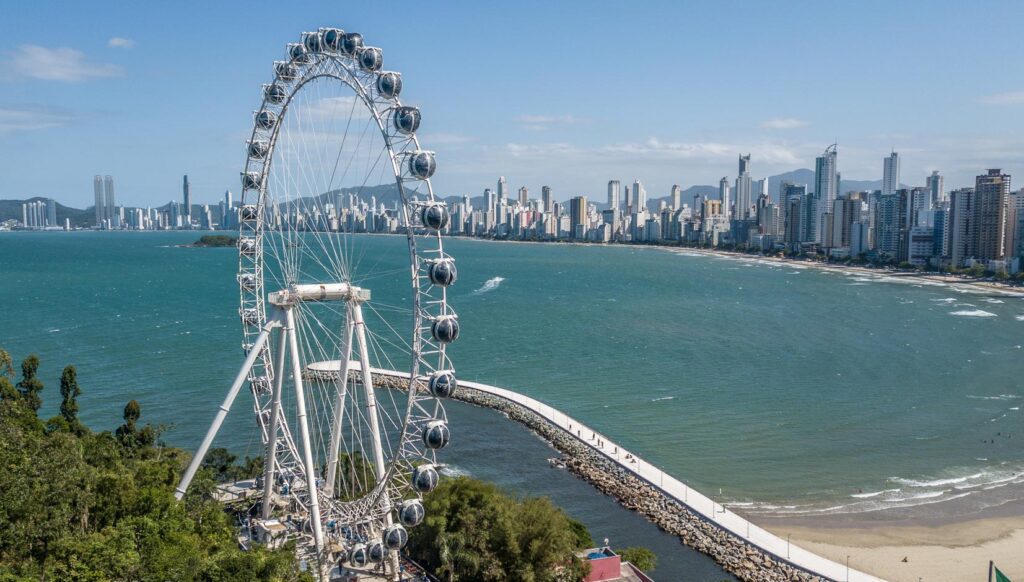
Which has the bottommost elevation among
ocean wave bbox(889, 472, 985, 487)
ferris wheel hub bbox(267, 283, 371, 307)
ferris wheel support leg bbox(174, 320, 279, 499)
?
ocean wave bbox(889, 472, 985, 487)

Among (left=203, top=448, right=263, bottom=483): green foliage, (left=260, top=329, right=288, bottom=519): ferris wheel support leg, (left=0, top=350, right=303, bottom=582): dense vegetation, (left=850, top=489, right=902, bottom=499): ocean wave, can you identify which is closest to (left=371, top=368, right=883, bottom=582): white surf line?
(left=850, top=489, right=902, bottom=499): ocean wave

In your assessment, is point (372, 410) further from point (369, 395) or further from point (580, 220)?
point (580, 220)

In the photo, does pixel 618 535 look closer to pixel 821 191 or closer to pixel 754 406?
pixel 754 406

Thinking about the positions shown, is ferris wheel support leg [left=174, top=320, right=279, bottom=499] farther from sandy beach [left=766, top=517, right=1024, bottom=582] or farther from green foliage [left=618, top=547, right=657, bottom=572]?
sandy beach [left=766, top=517, right=1024, bottom=582]

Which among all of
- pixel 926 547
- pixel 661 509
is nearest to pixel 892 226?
pixel 926 547

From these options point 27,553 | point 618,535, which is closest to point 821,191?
point 618,535

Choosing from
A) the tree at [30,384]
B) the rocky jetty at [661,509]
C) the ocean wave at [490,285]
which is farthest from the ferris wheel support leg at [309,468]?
the ocean wave at [490,285]

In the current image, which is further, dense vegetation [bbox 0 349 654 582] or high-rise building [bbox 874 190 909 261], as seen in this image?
high-rise building [bbox 874 190 909 261]
